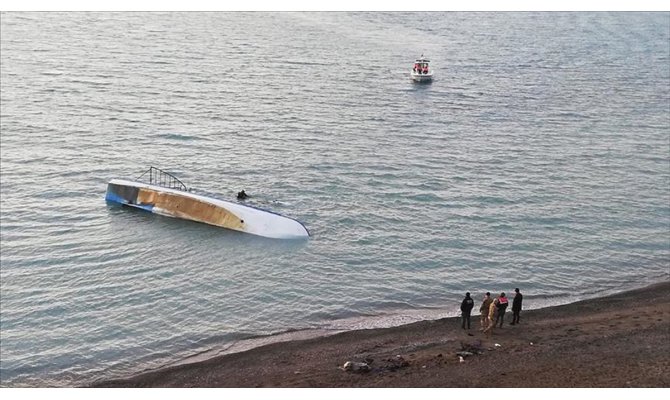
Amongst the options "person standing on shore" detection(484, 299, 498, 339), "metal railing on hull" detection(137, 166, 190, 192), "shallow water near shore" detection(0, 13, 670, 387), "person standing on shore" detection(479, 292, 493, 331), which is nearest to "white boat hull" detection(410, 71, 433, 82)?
"shallow water near shore" detection(0, 13, 670, 387)

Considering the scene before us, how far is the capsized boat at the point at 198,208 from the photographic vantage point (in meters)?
42.1

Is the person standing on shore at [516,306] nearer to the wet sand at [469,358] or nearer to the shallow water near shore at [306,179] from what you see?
the wet sand at [469,358]

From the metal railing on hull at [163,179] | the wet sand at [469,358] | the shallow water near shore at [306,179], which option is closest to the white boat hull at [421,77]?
the shallow water near shore at [306,179]

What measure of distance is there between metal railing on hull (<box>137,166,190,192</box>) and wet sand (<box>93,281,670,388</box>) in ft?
67.2

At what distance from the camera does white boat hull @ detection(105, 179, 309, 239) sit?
42.0m

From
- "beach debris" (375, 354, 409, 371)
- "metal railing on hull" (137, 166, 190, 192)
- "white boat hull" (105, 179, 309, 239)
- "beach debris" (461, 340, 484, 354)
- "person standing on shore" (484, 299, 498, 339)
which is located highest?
"metal railing on hull" (137, 166, 190, 192)

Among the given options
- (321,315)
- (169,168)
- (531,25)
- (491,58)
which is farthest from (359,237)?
(531,25)

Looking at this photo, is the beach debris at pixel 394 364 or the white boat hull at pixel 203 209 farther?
the white boat hull at pixel 203 209

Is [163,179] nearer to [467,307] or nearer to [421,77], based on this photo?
[467,307]

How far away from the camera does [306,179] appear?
5159 centimetres

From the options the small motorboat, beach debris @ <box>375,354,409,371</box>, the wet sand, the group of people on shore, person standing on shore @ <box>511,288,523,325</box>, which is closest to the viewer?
the wet sand

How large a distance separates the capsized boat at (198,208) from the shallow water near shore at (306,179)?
2.12ft

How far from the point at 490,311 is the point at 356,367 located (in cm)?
574

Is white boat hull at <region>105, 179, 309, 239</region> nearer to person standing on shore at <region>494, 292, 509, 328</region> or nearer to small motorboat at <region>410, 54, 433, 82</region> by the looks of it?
person standing on shore at <region>494, 292, 509, 328</region>
